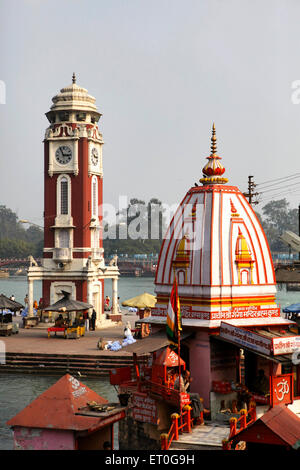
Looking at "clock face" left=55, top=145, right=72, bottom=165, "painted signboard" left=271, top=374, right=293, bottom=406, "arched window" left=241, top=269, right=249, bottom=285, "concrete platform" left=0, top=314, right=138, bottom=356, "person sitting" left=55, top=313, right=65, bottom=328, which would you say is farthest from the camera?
"clock face" left=55, top=145, right=72, bottom=165

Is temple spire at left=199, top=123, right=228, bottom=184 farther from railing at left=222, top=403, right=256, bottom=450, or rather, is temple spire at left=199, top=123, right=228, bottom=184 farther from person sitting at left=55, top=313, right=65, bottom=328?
person sitting at left=55, top=313, right=65, bottom=328

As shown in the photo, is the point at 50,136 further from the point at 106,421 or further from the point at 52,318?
the point at 106,421

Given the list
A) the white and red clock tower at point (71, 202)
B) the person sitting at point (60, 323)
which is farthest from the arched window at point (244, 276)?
the white and red clock tower at point (71, 202)

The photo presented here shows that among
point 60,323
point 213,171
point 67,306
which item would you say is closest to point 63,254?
point 60,323

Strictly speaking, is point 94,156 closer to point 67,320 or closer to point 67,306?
point 67,320

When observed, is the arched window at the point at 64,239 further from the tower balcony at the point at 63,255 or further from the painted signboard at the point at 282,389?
the painted signboard at the point at 282,389

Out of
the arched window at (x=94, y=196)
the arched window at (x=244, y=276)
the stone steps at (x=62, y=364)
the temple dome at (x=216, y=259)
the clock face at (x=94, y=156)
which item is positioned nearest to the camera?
the temple dome at (x=216, y=259)

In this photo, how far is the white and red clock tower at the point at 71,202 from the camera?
42812 mm

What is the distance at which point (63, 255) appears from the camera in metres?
43.0

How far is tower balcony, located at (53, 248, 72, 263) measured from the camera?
42.8 metres

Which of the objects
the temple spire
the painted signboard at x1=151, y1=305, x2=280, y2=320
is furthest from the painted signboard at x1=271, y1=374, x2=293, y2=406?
the temple spire

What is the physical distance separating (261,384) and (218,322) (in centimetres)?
182

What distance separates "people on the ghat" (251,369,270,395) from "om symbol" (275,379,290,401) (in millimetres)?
513
